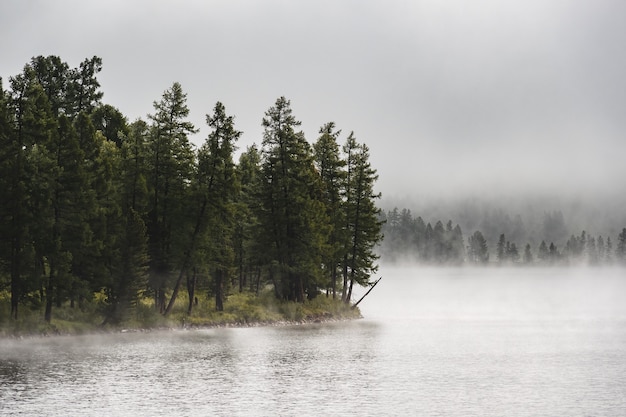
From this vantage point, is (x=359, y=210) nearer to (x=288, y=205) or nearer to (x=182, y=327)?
(x=288, y=205)

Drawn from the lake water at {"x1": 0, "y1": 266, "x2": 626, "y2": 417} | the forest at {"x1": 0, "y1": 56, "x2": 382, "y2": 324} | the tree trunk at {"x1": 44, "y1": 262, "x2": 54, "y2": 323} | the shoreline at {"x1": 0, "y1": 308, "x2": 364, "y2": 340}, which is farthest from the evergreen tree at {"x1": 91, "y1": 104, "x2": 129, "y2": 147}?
the tree trunk at {"x1": 44, "y1": 262, "x2": 54, "y2": 323}

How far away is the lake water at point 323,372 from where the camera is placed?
39844 millimetres

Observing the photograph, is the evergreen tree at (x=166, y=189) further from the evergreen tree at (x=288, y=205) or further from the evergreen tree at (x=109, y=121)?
the evergreen tree at (x=109, y=121)

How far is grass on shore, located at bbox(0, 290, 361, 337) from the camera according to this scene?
64.6 m

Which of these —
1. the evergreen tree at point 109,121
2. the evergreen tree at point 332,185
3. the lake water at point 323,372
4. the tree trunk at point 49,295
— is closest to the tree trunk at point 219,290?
the lake water at point 323,372

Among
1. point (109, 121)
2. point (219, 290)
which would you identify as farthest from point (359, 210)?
point (109, 121)

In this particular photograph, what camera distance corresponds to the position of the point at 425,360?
59375 millimetres

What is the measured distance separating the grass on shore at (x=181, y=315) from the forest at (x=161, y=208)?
3.01 feet

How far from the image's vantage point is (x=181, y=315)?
80000 millimetres

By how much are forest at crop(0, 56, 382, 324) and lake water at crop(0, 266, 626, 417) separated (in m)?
6.25

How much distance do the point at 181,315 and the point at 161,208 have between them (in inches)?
412

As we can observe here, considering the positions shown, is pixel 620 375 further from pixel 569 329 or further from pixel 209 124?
pixel 209 124

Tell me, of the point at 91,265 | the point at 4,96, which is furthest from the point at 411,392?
the point at 4,96

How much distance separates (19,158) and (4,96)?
225 inches
